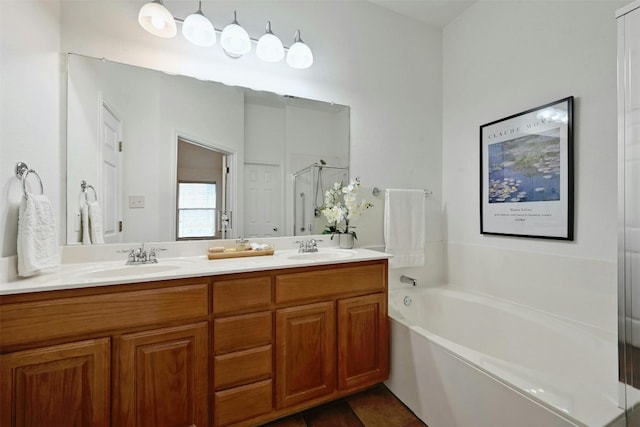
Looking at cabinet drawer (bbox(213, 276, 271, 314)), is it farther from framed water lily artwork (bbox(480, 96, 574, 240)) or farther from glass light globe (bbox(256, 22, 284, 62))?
framed water lily artwork (bbox(480, 96, 574, 240))

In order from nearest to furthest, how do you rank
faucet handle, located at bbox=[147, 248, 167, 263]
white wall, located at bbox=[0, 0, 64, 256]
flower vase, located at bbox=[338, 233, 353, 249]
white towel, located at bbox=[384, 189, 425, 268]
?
white wall, located at bbox=[0, 0, 64, 256]
faucet handle, located at bbox=[147, 248, 167, 263]
flower vase, located at bbox=[338, 233, 353, 249]
white towel, located at bbox=[384, 189, 425, 268]

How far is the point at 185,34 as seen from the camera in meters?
1.57

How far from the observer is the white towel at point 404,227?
2123mm

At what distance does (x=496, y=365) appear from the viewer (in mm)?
1188

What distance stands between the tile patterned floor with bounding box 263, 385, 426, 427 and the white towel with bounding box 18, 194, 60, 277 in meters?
1.34

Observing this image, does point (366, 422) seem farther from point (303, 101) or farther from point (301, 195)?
point (303, 101)

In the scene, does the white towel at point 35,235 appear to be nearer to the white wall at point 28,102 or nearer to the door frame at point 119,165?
the white wall at point 28,102

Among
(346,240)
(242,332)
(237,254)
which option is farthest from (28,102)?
(346,240)

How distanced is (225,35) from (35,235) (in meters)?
1.45

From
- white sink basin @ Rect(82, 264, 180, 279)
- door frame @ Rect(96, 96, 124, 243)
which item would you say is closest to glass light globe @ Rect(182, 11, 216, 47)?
door frame @ Rect(96, 96, 124, 243)

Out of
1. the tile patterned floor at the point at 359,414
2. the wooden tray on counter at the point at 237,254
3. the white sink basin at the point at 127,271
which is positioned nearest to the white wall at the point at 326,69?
the white sink basin at the point at 127,271

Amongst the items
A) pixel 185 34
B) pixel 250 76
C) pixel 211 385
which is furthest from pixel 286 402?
pixel 185 34

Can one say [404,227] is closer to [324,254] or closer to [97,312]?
[324,254]

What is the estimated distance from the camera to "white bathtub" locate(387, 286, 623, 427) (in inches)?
39.2
